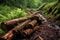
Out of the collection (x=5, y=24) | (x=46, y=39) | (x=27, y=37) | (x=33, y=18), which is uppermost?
(x=33, y=18)

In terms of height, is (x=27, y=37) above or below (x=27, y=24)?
below

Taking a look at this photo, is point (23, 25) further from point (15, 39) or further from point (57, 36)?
point (57, 36)

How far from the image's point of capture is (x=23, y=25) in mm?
10281

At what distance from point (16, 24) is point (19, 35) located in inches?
48.9

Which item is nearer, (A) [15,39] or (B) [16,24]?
(A) [15,39]

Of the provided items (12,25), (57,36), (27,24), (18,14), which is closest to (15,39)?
(12,25)

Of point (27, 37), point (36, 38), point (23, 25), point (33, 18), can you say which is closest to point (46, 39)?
point (36, 38)

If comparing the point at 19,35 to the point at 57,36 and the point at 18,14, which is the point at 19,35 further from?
the point at 18,14

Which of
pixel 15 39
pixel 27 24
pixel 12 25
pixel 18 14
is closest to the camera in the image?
pixel 15 39

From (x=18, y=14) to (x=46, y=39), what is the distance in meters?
4.77

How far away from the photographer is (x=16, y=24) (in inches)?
406

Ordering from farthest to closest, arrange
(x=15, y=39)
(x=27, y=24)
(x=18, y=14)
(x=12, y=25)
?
(x=18, y=14) < (x=27, y=24) < (x=12, y=25) < (x=15, y=39)

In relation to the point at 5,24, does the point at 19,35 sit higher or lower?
lower

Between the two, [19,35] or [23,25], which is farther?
[23,25]
